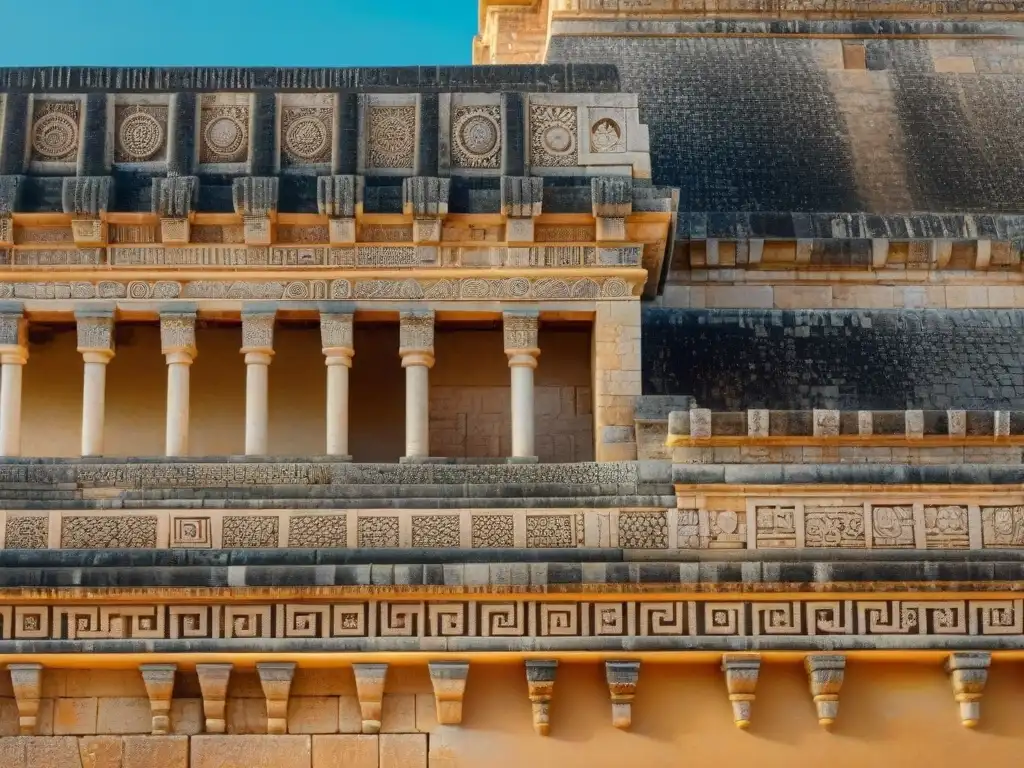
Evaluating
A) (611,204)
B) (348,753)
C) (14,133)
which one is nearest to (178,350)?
(14,133)

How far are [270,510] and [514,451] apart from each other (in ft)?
10.3

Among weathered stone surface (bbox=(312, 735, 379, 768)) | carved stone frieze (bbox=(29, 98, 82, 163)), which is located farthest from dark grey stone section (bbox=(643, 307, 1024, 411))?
carved stone frieze (bbox=(29, 98, 82, 163))

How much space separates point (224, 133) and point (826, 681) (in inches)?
365

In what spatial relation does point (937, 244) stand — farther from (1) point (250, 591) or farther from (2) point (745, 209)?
(1) point (250, 591)

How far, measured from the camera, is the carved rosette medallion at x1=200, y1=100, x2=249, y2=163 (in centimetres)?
2158

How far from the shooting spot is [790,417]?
19.1 m

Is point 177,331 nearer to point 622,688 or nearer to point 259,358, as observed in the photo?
point 259,358

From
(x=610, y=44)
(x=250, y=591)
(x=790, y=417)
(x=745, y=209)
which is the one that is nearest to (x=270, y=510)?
(x=250, y=591)

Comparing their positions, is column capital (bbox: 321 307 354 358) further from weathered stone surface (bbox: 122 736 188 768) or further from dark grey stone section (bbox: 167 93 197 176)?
weathered stone surface (bbox: 122 736 188 768)

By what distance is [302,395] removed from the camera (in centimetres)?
2273

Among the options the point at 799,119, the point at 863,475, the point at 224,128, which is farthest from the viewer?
the point at 799,119

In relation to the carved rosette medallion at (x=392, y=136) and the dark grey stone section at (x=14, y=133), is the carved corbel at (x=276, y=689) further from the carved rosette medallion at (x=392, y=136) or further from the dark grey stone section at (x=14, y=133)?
the dark grey stone section at (x=14, y=133)

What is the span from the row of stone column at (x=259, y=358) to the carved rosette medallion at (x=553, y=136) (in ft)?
6.28

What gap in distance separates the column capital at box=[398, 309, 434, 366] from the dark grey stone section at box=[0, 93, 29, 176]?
481cm
